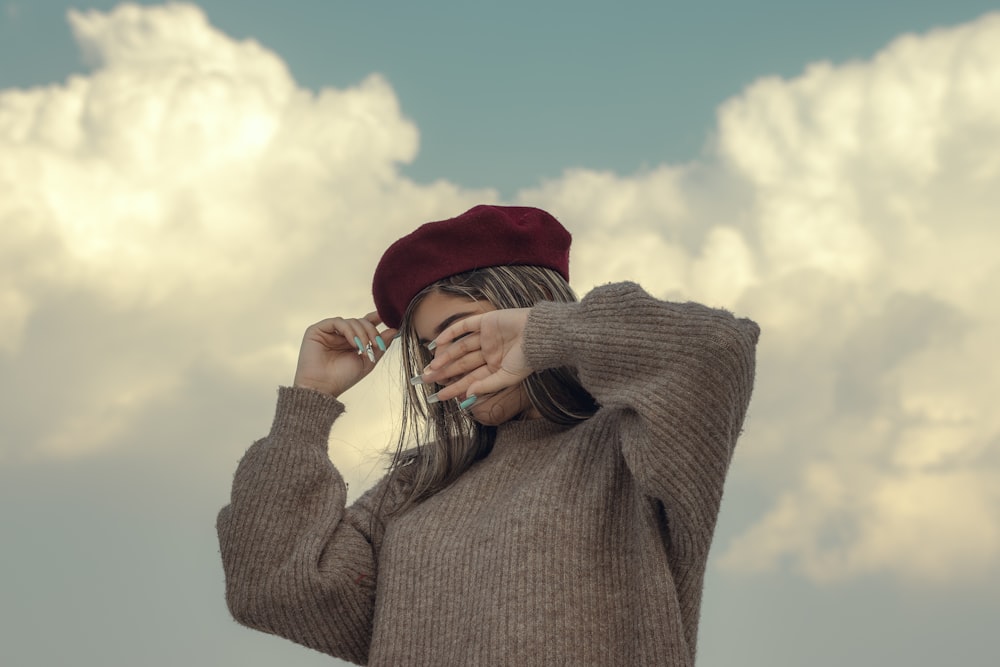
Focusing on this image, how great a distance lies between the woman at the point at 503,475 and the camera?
6.92 ft

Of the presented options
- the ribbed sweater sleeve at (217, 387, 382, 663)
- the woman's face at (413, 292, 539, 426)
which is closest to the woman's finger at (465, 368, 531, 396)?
the woman's face at (413, 292, 539, 426)

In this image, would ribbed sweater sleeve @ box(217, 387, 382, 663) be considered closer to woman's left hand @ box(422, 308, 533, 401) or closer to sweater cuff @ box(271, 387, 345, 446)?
sweater cuff @ box(271, 387, 345, 446)

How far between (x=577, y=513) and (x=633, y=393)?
0.33 metres

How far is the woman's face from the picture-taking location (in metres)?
2.55

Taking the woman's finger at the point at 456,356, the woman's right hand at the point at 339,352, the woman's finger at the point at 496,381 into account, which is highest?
the woman's right hand at the point at 339,352

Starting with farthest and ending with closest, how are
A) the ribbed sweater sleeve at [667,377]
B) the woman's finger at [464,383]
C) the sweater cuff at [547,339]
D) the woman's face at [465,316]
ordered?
the woman's face at [465,316], the woman's finger at [464,383], the sweater cuff at [547,339], the ribbed sweater sleeve at [667,377]

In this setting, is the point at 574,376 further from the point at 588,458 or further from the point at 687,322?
the point at 687,322

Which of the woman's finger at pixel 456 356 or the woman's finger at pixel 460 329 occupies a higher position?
the woman's finger at pixel 460 329

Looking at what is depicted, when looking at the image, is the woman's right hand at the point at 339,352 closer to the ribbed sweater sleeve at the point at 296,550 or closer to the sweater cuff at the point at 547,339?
the ribbed sweater sleeve at the point at 296,550

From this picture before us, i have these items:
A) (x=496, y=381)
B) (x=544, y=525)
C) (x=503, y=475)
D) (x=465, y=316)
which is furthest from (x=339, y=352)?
(x=544, y=525)

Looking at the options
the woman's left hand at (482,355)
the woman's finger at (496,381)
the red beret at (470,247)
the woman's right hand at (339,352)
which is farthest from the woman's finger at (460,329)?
the woman's right hand at (339,352)

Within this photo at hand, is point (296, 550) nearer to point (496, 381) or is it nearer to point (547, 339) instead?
point (496, 381)

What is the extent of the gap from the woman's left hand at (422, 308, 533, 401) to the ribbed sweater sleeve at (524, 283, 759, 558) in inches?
1.8

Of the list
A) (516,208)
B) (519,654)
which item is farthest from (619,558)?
(516,208)
